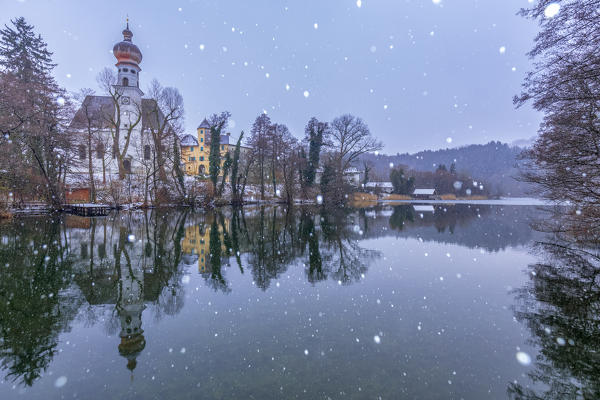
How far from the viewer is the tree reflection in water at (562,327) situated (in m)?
3.32

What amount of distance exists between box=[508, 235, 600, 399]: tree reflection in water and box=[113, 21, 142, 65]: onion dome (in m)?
46.0

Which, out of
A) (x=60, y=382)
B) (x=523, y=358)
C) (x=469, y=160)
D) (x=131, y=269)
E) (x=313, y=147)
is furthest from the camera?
(x=469, y=160)

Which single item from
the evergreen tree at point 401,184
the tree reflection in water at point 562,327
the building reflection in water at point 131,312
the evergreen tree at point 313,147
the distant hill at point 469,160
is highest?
the distant hill at point 469,160

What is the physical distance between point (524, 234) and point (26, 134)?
3225 cm

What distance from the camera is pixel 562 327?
4727 mm

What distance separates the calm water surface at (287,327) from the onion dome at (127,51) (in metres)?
37.1

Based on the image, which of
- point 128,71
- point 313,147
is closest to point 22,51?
point 128,71

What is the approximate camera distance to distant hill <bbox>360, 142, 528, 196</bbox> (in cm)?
13562

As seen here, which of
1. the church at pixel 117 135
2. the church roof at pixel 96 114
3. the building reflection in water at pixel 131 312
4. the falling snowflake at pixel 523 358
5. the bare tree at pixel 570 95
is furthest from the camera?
the church at pixel 117 135

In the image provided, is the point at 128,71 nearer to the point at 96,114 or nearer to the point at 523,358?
the point at 96,114

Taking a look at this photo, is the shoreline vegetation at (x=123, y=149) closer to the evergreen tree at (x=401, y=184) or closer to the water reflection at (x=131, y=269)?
the water reflection at (x=131, y=269)

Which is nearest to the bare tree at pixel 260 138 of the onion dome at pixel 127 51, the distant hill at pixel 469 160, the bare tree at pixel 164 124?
the bare tree at pixel 164 124

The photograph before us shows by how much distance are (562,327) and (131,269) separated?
9269mm

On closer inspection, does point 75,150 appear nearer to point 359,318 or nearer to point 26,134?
point 26,134
